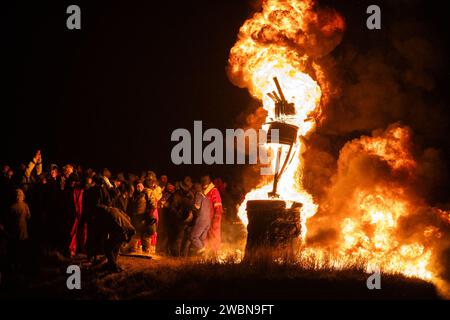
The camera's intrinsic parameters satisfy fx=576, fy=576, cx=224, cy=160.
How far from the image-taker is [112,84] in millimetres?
24078

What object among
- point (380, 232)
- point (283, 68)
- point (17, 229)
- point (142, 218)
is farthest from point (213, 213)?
point (17, 229)

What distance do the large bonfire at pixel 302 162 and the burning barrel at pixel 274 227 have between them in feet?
1.56

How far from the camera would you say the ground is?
32.2ft

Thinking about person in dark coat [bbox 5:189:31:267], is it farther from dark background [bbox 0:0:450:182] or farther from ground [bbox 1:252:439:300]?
dark background [bbox 0:0:450:182]

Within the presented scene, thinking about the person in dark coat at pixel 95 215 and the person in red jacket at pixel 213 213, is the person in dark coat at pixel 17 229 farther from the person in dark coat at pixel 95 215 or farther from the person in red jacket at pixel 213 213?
the person in red jacket at pixel 213 213

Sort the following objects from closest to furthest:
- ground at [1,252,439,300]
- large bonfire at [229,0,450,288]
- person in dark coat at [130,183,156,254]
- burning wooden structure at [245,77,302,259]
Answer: ground at [1,252,439,300]
burning wooden structure at [245,77,302,259]
large bonfire at [229,0,450,288]
person in dark coat at [130,183,156,254]

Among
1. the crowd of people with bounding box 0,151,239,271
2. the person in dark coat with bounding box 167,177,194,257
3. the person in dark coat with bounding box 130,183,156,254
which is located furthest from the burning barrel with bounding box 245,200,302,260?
the person in dark coat with bounding box 130,183,156,254

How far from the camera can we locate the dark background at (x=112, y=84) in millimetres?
22141

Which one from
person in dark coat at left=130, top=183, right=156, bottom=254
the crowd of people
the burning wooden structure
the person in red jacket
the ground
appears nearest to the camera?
the ground

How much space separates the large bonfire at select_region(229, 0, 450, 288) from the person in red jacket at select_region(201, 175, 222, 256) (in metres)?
0.65

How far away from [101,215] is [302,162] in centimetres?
575
